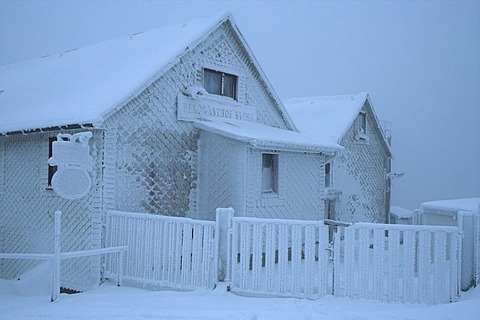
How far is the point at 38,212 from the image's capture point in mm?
12031

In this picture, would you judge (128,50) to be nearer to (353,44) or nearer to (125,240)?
(125,240)

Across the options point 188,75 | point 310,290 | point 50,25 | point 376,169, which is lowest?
point 310,290

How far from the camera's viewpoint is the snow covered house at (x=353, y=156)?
22.1 meters

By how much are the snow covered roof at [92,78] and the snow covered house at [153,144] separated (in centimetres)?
6

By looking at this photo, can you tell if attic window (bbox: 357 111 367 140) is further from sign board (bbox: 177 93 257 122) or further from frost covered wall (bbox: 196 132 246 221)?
frost covered wall (bbox: 196 132 246 221)

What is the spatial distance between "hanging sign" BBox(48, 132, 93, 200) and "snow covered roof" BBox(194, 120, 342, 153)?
12.5 ft

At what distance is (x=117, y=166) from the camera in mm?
11086

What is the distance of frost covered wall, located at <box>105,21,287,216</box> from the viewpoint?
11.1 meters

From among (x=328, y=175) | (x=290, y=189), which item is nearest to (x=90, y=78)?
(x=290, y=189)

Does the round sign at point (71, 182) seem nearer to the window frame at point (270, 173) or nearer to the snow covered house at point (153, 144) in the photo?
the snow covered house at point (153, 144)

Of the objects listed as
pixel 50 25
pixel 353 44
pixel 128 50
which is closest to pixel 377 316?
pixel 128 50

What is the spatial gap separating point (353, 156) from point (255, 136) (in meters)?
12.3

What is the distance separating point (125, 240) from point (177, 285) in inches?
68.6

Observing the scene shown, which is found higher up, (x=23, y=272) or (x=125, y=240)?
(x=125, y=240)
